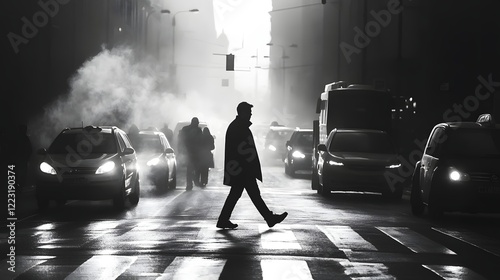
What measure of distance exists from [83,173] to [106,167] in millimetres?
473

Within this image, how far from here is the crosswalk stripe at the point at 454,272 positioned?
9.52 meters

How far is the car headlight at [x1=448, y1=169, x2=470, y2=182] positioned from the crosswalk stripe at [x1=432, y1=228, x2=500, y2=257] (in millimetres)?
1513

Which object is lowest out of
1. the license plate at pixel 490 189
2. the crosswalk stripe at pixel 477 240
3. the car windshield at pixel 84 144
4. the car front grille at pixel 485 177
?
the crosswalk stripe at pixel 477 240

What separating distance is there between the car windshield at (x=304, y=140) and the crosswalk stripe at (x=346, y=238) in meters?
22.4

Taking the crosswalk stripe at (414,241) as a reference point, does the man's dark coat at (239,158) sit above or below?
above

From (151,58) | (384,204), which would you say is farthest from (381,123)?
(151,58)

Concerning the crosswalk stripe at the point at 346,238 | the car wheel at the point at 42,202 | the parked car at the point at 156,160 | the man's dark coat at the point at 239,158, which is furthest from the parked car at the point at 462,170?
the parked car at the point at 156,160

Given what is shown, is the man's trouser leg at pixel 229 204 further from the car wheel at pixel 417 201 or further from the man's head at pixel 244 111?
the car wheel at pixel 417 201

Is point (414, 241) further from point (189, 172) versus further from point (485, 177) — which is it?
point (189, 172)

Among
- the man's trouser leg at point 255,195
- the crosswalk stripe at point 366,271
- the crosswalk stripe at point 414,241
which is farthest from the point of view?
the man's trouser leg at point 255,195

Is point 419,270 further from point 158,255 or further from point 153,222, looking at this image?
point 153,222

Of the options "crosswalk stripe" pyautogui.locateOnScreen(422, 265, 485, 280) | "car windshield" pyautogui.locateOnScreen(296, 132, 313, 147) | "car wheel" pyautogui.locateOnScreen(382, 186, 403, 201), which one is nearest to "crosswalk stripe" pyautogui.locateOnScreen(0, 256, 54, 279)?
"crosswalk stripe" pyautogui.locateOnScreen(422, 265, 485, 280)

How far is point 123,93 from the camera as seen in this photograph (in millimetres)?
41844

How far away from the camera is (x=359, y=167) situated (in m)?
22.6
